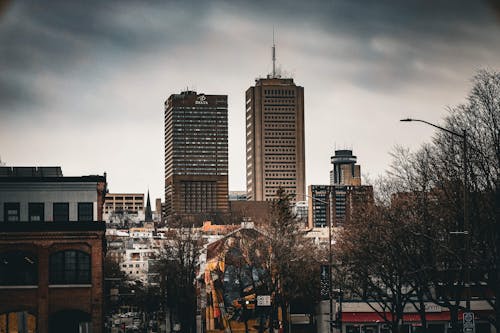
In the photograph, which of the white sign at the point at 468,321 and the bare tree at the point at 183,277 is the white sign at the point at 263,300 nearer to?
the bare tree at the point at 183,277

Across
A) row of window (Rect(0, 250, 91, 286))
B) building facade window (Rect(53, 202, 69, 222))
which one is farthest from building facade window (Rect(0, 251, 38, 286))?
building facade window (Rect(53, 202, 69, 222))

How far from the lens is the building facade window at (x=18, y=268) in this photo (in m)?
70.4

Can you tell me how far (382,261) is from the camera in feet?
191

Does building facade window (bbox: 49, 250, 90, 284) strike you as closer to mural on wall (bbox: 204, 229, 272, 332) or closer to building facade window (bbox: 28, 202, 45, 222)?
building facade window (bbox: 28, 202, 45, 222)

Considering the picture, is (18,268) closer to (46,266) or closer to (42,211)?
(46,266)

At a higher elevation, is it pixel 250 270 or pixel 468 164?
pixel 468 164

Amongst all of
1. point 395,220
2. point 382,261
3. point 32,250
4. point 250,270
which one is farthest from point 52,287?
point 395,220

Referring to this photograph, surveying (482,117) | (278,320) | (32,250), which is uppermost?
(482,117)

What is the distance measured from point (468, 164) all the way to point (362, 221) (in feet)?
78.2

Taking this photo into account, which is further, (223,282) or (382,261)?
(223,282)

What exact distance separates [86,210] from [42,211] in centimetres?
322

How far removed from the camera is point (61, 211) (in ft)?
242

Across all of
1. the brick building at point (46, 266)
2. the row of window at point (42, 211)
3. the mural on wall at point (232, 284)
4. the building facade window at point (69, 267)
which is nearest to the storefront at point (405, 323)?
the mural on wall at point (232, 284)

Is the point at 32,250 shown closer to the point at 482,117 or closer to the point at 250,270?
the point at 250,270
